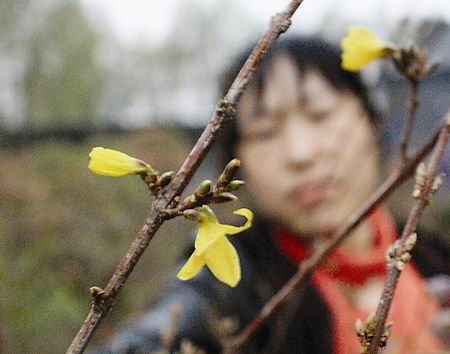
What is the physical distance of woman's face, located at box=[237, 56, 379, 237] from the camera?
154cm

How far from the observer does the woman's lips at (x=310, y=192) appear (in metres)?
1.53

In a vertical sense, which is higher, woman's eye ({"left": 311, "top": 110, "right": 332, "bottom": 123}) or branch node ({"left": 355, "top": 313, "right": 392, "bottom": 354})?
branch node ({"left": 355, "top": 313, "right": 392, "bottom": 354})

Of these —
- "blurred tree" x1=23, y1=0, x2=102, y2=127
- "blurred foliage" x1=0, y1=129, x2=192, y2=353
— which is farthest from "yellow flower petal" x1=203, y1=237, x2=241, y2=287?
"blurred tree" x1=23, y1=0, x2=102, y2=127

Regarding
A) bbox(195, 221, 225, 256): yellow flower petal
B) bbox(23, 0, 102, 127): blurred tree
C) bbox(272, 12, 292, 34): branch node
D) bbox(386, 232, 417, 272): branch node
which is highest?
bbox(272, 12, 292, 34): branch node

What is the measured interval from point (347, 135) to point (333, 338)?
422 mm

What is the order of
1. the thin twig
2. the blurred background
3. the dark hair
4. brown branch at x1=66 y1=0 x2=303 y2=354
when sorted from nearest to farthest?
brown branch at x1=66 y1=0 x2=303 y2=354 → the thin twig → the dark hair → the blurred background

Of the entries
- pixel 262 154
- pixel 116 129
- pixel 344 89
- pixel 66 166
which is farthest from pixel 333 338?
pixel 116 129

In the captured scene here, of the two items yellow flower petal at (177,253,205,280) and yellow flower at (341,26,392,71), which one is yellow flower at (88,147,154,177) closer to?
yellow flower petal at (177,253,205,280)

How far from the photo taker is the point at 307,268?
2.00 ft

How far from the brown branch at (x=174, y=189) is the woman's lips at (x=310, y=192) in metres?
1.18

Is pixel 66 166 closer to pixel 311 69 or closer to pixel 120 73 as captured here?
pixel 311 69

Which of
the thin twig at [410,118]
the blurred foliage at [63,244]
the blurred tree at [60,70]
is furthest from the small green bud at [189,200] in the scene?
the blurred tree at [60,70]

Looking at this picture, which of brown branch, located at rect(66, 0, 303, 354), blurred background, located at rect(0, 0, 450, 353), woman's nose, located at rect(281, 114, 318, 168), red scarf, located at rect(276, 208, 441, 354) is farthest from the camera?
blurred background, located at rect(0, 0, 450, 353)

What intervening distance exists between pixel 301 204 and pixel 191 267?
3.82 feet
